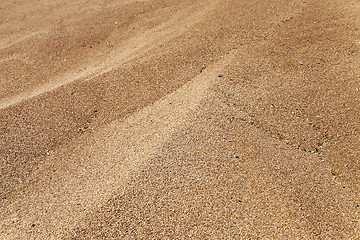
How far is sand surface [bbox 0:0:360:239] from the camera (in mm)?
1842

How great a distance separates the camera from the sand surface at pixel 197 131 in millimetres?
1842

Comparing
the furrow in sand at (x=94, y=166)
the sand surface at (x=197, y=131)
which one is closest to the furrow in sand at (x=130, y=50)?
the sand surface at (x=197, y=131)

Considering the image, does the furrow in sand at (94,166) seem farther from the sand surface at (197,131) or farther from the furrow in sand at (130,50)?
the furrow in sand at (130,50)

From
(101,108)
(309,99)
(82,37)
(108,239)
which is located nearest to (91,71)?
(101,108)

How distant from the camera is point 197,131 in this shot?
229 centimetres

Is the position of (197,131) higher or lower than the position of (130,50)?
lower

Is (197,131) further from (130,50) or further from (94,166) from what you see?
(130,50)

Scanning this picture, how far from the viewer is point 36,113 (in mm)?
2793

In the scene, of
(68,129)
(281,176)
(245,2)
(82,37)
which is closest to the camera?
(281,176)

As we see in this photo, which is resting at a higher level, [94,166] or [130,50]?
[130,50]

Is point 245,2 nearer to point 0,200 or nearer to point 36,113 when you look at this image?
point 36,113

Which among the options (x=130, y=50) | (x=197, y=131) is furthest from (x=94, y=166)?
(x=130, y=50)

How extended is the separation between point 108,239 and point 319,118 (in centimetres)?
197

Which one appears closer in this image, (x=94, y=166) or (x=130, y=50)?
(x=94, y=166)
